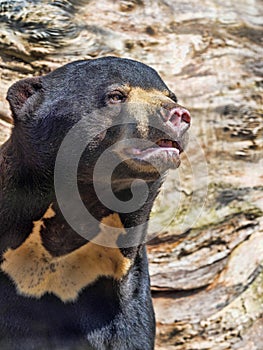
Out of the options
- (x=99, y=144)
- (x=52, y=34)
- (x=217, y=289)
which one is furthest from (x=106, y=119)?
(x=217, y=289)

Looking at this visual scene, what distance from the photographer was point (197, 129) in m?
5.28

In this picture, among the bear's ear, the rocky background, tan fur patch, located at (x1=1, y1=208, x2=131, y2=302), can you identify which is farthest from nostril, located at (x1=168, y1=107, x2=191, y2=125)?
the rocky background

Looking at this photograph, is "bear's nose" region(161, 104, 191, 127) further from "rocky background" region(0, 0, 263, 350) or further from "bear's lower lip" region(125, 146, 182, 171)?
"rocky background" region(0, 0, 263, 350)

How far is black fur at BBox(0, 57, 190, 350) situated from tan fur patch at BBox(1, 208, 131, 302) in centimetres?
3

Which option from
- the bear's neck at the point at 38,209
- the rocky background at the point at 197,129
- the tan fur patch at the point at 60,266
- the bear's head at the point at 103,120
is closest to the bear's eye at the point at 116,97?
the bear's head at the point at 103,120

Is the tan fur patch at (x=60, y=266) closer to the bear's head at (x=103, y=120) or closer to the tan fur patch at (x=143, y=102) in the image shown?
the bear's head at (x=103, y=120)

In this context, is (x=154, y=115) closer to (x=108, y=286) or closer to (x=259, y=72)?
(x=108, y=286)

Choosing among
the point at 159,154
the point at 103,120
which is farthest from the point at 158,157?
the point at 103,120

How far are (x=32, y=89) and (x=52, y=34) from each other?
126 centimetres

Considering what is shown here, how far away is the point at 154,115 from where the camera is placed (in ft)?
11.1

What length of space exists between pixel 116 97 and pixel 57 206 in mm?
592

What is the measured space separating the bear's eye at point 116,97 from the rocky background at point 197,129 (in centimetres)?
160

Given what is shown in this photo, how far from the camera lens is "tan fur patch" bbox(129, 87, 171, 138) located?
3352 millimetres

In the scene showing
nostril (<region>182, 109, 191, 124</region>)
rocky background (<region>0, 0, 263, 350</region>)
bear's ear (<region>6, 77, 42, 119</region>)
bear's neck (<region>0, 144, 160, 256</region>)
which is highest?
nostril (<region>182, 109, 191, 124</region>)
